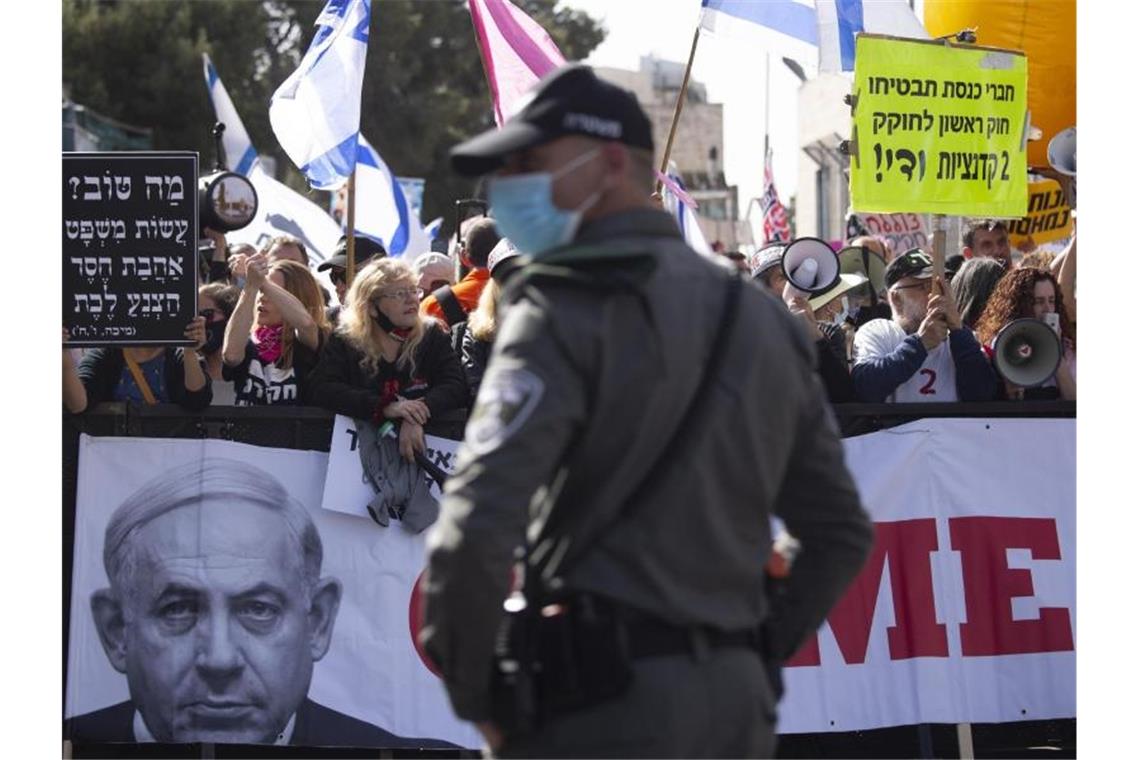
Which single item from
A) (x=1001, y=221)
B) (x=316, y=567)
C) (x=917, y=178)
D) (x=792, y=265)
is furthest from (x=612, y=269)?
(x=1001, y=221)

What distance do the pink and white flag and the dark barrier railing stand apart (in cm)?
285

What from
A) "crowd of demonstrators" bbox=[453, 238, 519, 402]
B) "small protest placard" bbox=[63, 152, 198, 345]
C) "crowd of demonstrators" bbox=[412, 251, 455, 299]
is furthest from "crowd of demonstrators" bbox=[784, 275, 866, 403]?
"small protest placard" bbox=[63, 152, 198, 345]

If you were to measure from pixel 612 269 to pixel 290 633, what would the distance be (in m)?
4.70

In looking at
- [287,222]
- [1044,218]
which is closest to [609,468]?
[1044,218]

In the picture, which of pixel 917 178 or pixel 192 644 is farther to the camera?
pixel 917 178

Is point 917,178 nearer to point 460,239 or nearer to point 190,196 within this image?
point 460,239

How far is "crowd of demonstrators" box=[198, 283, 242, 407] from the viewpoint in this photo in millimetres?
8305

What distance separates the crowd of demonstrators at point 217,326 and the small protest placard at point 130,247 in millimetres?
343

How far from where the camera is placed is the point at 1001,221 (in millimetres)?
11070

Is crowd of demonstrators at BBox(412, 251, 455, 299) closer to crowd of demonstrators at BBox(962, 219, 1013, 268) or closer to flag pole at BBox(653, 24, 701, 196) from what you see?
flag pole at BBox(653, 24, 701, 196)

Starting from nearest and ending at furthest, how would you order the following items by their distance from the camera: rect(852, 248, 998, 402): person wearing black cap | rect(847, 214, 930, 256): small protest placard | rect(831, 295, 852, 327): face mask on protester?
rect(852, 248, 998, 402): person wearing black cap → rect(831, 295, 852, 327): face mask on protester → rect(847, 214, 930, 256): small protest placard

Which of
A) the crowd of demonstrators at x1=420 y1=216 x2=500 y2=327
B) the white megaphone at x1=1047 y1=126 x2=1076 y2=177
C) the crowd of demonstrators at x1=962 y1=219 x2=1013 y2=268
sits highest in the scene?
the white megaphone at x1=1047 y1=126 x2=1076 y2=177

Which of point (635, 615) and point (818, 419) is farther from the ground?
point (818, 419)

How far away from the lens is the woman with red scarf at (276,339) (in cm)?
811
